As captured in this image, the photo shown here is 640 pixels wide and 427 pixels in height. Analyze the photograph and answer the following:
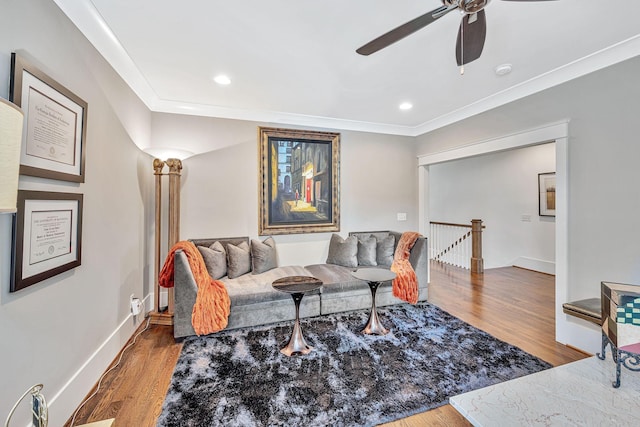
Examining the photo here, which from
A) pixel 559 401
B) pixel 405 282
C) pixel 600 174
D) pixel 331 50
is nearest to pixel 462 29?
pixel 331 50

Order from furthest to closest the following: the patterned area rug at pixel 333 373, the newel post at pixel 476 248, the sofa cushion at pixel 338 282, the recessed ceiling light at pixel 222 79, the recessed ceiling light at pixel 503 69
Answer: the newel post at pixel 476 248 → the sofa cushion at pixel 338 282 → the recessed ceiling light at pixel 222 79 → the recessed ceiling light at pixel 503 69 → the patterned area rug at pixel 333 373

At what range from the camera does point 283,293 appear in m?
2.94

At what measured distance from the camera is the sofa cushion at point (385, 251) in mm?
3912

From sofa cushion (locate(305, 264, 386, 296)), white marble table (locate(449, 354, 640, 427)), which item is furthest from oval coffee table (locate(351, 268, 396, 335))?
white marble table (locate(449, 354, 640, 427))

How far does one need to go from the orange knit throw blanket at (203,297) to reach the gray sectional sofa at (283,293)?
6 centimetres

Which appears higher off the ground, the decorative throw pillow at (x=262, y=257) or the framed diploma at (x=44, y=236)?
the framed diploma at (x=44, y=236)

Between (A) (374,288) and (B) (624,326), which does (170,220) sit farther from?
(B) (624,326)

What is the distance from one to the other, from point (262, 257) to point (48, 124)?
91.9 inches

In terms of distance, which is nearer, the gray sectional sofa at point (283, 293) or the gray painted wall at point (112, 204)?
the gray painted wall at point (112, 204)

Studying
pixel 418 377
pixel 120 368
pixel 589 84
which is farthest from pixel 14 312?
pixel 589 84

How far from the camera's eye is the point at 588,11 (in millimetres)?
1795

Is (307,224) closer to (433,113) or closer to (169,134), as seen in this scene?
(169,134)

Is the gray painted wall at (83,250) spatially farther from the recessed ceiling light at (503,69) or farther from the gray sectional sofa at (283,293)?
the recessed ceiling light at (503,69)

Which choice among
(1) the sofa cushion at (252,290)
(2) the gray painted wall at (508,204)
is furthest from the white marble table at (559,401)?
(2) the gray painted wall at (508,204)
